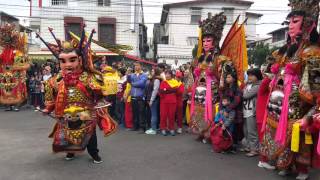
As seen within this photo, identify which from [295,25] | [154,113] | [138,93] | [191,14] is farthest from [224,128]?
[191,14]

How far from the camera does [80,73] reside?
6602mm

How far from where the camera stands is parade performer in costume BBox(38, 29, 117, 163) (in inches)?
255

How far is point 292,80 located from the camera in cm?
558

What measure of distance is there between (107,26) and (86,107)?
1947cm

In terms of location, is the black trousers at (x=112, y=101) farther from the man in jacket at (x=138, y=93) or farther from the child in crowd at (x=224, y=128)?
the child in crowd at (x=224, y=128)

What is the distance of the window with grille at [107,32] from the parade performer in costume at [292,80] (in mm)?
20193

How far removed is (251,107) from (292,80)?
1661 millimetres

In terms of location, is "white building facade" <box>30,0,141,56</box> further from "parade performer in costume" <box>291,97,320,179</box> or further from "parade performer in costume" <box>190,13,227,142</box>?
"parade performer in costume" <box>291,97,320,179</box>

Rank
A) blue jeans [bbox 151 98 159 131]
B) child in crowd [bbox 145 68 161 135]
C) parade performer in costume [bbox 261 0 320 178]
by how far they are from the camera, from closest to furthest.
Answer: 1. parade performer in costume [bbox 261 0 320 178]
2. child in crowd [bbox 145 68 161 135]
3. blue jeans [bbox 151 98 159 131]

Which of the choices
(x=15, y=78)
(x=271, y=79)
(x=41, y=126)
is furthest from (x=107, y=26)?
(x=271, y=79)

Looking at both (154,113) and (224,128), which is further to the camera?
(154,113)

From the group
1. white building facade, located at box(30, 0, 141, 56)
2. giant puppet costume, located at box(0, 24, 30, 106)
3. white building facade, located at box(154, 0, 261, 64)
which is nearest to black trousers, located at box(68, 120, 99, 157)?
giant puppet costume, located at box(0, 24, 30, 106)

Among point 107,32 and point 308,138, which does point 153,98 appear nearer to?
point 308,138

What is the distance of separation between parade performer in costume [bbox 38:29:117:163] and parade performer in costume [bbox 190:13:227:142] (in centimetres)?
208
